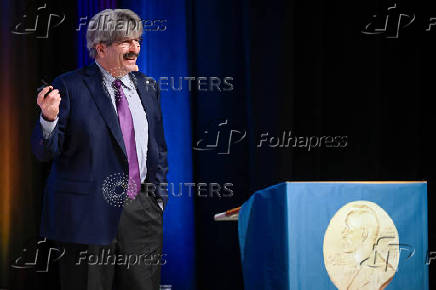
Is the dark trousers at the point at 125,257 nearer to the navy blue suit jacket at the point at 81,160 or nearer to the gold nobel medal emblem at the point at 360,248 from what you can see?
the navy blue suit jacket at the point at 81,160

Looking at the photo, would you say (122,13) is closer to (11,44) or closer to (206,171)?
(11,44)

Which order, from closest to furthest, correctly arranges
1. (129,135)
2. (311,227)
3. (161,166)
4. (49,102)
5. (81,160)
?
(311,227)
(49,102)
(81,160)
(129,135)
(161,166)

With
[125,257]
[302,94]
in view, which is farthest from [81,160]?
[302,94]

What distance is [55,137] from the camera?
6.61ft

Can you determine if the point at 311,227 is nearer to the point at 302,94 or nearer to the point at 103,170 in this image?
the point at 103,170

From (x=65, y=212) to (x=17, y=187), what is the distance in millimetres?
1081

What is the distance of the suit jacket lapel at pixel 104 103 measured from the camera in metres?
2.14

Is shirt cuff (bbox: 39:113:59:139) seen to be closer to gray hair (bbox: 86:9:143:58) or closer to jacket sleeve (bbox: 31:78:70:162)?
jacket sleeve (bbox: 31:78:70:162)

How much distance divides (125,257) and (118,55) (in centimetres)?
81

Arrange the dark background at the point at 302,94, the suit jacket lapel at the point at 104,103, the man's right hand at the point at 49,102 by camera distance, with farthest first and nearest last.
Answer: the dark background at the point at 302,94 → the suit jacket lapel at the point at 104,103 → the man's right hand at the point at 49,102

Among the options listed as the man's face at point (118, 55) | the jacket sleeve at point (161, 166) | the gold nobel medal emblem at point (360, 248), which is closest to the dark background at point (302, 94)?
the jacket sleeve at point (161, 166)

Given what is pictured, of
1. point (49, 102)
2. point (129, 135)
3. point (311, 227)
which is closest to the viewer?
point (311, 227)

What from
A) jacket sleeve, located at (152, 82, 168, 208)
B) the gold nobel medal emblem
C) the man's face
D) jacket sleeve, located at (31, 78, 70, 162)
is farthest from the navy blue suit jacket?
the gold nobel medal emblem

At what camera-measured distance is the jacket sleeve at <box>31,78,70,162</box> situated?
6.60ft
